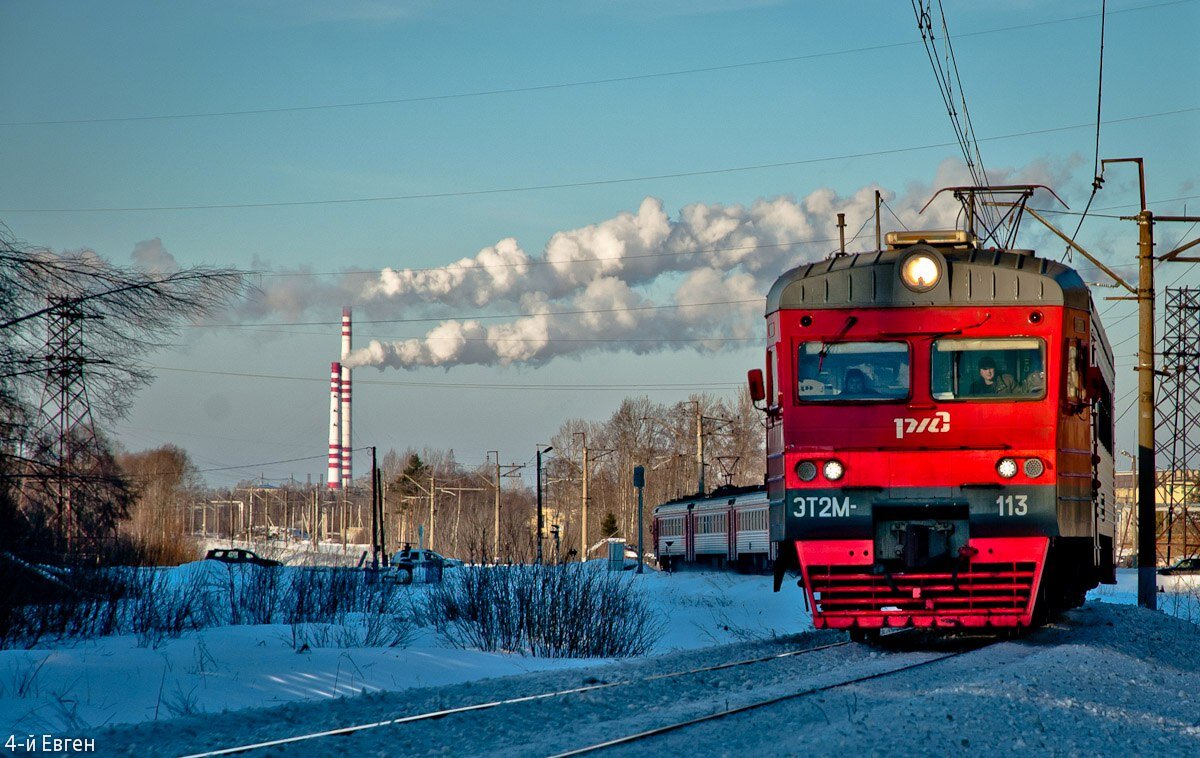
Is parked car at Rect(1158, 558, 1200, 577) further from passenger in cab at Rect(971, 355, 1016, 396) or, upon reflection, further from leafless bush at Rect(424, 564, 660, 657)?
passenger in cab at Rect(971, 355, 1016, 396)

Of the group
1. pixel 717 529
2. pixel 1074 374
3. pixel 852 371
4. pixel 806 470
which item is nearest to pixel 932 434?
pixel 852 371

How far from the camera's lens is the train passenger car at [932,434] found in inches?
460

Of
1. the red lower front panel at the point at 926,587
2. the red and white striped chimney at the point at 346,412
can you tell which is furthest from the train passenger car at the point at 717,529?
the red and white striped chimney at the point at 346,412

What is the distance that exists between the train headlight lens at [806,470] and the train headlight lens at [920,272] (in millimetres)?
1991

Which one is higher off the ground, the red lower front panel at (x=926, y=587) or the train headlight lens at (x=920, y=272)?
the train headlight lens at (x=920, y=272)

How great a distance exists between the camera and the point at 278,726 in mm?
8445

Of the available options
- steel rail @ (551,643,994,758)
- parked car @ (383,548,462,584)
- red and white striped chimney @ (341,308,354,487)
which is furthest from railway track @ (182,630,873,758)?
red and white striped chimney @ (341,308,354,487)

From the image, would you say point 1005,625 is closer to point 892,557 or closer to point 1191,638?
point 892,557

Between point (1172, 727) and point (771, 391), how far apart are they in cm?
541

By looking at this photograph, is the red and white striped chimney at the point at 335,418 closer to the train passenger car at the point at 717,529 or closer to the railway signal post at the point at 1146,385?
the train passenger car at the point at 717,529

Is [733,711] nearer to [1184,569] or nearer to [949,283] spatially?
[949,283]

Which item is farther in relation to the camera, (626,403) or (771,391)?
(626,403)

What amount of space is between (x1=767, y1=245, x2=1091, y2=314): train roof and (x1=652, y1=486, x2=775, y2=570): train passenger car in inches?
969

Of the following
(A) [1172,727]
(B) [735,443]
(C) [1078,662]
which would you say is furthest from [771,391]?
(B) [735,443]
